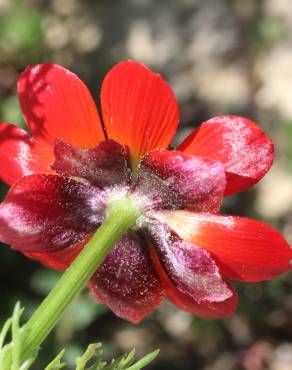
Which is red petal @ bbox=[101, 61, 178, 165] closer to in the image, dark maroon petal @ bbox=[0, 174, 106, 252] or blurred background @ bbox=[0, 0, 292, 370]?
dark maroon petal @ bbox=[0, 174, 106, 252]

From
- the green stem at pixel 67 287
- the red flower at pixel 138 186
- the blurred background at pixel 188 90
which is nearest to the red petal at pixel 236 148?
the red flower at pixel 138 186

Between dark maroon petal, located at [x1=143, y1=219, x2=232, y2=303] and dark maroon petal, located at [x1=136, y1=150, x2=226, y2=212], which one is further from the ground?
dark maroon petal, located at [x1=136, y1=150, x2=226, y2=212]

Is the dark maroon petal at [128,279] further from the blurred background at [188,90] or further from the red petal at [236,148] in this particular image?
the blurred background at [188,90]

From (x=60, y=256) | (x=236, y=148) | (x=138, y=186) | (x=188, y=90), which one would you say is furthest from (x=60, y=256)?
(x=188, y=90)

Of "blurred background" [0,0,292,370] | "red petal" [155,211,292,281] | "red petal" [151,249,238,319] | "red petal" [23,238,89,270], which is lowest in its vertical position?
"blurred background" [0,0,292,370]

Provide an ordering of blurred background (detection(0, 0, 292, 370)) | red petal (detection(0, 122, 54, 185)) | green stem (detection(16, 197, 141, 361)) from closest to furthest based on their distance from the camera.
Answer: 1. green stem (detection(16, 197, 141, 361))
2. red petal (detection(0, 122, 54, 185))
3. blurred background (detection(0, 0, 292, 370))

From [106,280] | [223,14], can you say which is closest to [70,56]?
[223,14]

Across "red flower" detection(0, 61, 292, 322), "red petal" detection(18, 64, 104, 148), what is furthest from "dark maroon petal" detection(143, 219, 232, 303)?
"red petal" detection(18, 64, 104, 148)

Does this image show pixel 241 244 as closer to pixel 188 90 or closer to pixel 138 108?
pixel 138 108
